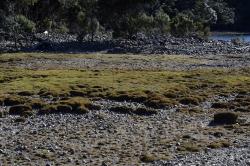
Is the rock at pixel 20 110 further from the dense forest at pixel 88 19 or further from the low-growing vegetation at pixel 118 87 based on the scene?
the dense forest at pixel 88 19

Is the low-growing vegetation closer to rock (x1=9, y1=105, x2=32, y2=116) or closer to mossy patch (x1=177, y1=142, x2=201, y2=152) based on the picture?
rock (x1=9, y1=105, x2=32, y2=116)

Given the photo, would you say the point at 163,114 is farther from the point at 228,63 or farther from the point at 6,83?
the point at 228,63

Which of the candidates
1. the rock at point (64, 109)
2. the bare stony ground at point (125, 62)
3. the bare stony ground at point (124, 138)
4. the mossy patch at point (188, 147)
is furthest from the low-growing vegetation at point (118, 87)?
the mossy patch at point (188, 147)

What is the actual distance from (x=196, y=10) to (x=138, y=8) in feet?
169

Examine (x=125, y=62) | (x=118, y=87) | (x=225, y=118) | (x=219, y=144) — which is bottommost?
(x=125, y=62)

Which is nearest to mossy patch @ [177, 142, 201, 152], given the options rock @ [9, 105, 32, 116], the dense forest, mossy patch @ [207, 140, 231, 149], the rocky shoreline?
mossy patch @ [207, 140, 231, 149]

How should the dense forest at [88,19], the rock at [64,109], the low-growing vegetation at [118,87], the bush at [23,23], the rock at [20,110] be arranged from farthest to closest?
1. the dense forest at [88,19]
2. the bush at [23,23]
3. the low-growing vegetation at [118,87]
4. the rock at [64,109]
5. the rock at [20,110]

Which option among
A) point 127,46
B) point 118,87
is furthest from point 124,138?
point 127,46

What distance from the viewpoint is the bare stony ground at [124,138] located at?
29984 millimetres

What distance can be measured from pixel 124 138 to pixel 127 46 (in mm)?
79730

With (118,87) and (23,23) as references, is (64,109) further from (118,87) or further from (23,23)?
(23,23)

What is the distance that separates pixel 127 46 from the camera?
114312mm

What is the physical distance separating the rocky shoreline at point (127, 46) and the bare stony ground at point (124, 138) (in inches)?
2288

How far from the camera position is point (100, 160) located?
97.9 feet
